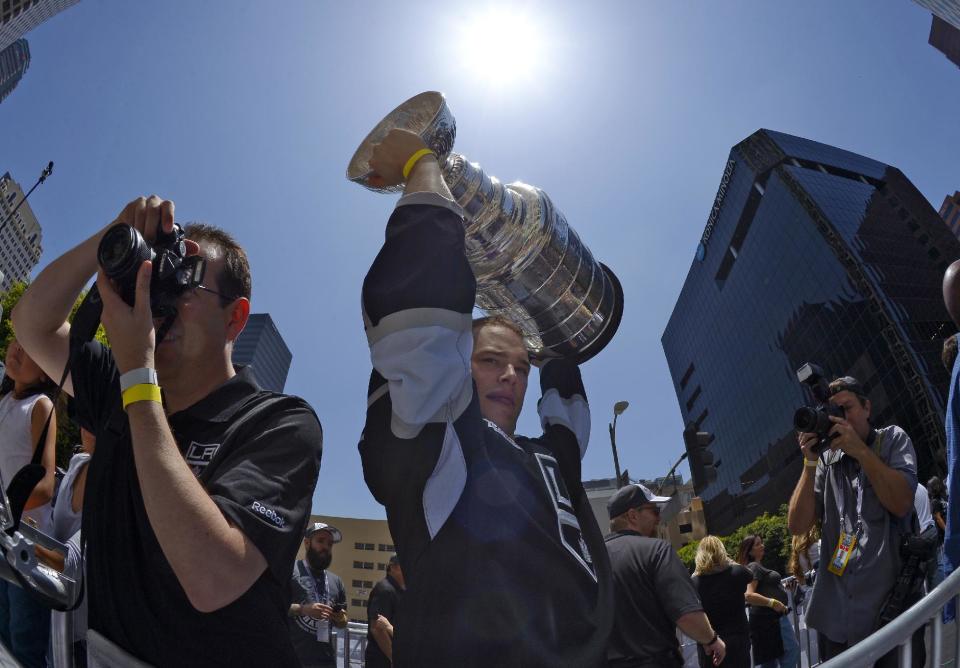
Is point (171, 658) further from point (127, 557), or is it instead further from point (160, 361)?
point (160, 361)

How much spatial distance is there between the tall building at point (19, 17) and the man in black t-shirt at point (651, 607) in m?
2.35

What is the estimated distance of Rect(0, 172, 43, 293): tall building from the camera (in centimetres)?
92

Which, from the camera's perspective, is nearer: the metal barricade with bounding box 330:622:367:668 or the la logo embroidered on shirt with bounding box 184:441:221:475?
the la logo embroidered on shirt with bounding box 184:441:221:475

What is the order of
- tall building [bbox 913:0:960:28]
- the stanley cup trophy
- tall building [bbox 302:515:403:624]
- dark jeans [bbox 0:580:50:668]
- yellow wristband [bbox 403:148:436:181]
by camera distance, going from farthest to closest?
tall building [bbox 302:515:403:624] < the stanley cup trophy < tall building [bbox 913:0:960:28] < yellow wristband [bbox 403:148:436:181] < dark jeans [bbox 0:580:50:668]

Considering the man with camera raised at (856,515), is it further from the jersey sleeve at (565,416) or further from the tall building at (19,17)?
the tall building at (19,17)

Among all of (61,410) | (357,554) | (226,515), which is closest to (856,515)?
(226,515)

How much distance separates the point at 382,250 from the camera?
789mm

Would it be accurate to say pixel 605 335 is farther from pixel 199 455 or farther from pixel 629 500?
pixel 629 500

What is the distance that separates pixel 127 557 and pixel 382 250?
1.54 feet

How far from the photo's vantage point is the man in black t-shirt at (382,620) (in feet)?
12.2

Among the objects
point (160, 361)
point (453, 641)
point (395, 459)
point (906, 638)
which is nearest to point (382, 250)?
point (395, 459)

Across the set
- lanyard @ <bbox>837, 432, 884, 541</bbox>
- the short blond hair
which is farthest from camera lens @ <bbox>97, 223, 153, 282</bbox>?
the short blond hair

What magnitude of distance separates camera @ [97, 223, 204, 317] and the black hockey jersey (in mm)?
253

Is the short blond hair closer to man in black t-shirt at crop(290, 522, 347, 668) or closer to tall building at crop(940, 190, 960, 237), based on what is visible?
man in black t-shirt at crop(290, 522, 347, 668)
